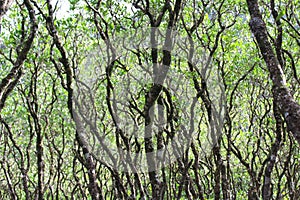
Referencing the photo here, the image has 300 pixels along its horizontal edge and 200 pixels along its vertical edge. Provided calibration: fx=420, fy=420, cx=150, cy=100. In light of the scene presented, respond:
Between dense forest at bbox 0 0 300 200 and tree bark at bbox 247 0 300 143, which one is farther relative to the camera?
dense forest at bbox 0 0 300 200

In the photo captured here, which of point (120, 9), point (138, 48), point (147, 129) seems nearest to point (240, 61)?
point (138, 48)

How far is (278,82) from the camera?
14.5 ft

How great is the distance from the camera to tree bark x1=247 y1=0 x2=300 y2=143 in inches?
156

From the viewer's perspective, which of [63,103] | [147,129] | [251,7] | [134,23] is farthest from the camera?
Answer: [63,103]

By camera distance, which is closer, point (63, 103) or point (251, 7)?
point (251, 7)

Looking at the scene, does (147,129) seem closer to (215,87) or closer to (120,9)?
(120,9)

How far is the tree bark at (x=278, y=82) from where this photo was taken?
3.97 metres

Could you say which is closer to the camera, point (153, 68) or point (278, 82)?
point (278, 82)

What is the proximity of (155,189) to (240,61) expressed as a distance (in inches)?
195

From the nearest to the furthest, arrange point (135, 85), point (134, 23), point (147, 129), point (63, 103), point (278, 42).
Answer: point (278, 42) → point (147, 129) → point (134, 23) → point (135, 85) → point (63, 103)

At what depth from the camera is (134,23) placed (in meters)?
11.2

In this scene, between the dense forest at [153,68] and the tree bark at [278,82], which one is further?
the dense forest at [153,68]

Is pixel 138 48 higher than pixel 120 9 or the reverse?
Result: the reverse

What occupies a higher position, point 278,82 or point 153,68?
point 153,68
